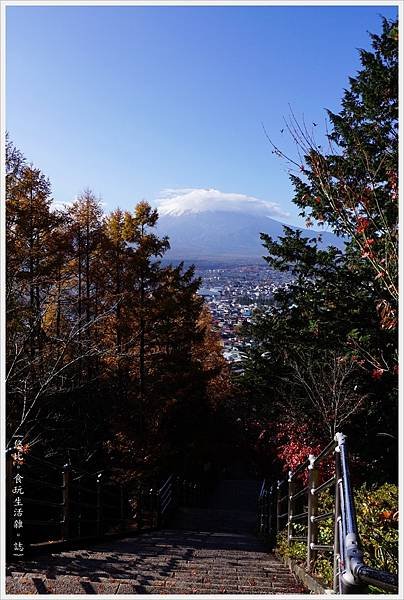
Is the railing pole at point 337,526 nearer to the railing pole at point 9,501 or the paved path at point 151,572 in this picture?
the paved path at point 151,572

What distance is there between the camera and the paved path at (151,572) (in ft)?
12.4

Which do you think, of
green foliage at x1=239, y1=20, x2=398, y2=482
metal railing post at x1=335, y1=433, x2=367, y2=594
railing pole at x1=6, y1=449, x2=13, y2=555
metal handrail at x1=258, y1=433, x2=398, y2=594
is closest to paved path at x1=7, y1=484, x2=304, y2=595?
railing pole at x1=6, y1=449, x2=13, y2=555

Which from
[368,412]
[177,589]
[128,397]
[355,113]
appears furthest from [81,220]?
[177,589]

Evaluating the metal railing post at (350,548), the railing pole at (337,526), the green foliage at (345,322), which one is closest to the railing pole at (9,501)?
the railing pole at (337,526)

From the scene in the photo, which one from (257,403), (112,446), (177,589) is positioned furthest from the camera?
(257,403)

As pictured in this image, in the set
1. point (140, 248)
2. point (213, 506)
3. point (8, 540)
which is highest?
point (140, 248)

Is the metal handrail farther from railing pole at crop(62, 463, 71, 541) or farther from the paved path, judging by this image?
railing pole at crop(62, 463, 71, 541)

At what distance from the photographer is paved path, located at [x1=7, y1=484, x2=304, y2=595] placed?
377 cm

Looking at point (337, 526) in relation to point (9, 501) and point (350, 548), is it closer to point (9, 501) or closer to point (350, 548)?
point (350, 548)

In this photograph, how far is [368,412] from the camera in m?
12.1

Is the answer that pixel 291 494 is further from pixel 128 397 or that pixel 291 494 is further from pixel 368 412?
pixel 128 397

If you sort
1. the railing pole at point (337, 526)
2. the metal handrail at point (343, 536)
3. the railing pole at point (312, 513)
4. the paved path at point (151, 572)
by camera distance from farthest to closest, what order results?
the railing pole at point (312, 513) → the paved path at point (151, 572) → the railing pole at point (337, 526) → the metal handrail at point (343, 536)

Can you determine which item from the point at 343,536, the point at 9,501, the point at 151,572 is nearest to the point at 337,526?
the point at 343,536

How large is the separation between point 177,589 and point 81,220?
12611 mm
